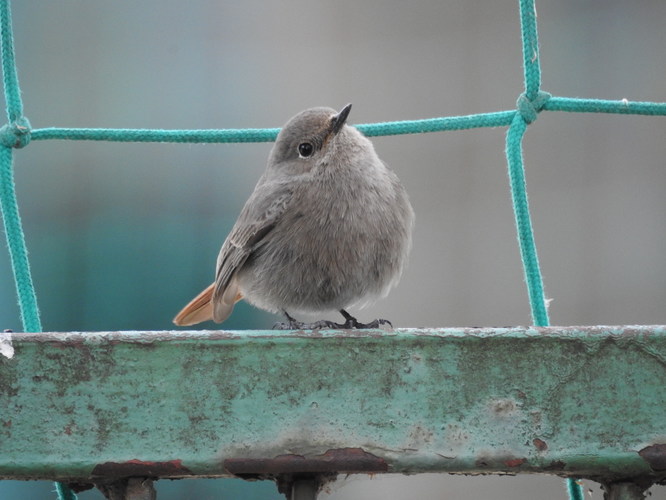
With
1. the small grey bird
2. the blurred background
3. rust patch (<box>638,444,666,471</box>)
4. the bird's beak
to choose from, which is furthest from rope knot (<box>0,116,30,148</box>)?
the blurred background

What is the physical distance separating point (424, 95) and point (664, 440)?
801cm

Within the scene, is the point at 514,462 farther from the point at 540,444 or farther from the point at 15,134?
the point at 15,134

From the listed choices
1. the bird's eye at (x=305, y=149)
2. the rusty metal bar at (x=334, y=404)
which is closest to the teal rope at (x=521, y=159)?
the rusty metal bar at (x=334, y=404)

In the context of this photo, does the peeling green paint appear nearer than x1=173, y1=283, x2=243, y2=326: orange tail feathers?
Yes

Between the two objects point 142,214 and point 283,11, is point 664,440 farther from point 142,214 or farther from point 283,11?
point 283,11

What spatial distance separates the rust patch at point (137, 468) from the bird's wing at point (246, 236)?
132 centimetres

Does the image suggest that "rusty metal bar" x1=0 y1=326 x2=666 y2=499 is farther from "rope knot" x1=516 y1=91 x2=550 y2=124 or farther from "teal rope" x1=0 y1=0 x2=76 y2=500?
"rope knot" x1=516 y1=91 x2=550 y2=124

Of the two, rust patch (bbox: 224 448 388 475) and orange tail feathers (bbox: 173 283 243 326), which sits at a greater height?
orange tail feathers (bbox: 173 283 243 326)

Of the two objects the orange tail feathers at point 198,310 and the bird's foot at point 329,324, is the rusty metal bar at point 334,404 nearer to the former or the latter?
the bird's foot at point 329,324

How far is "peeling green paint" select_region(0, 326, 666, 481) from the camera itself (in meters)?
1.49

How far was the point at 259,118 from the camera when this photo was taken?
31.2 ft

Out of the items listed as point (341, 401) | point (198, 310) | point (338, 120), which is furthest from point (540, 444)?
point (198, 310)

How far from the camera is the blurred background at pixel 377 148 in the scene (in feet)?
24.3

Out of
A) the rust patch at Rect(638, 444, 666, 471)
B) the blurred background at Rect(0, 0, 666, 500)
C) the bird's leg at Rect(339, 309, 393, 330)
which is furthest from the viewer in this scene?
the blurred background at Rect(0, 0, 666, 500)
